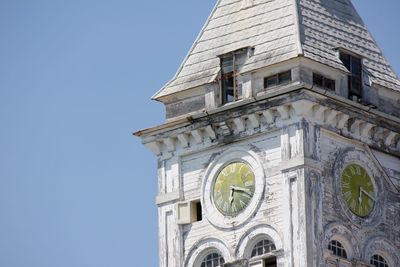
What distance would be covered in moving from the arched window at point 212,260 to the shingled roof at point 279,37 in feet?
18.0

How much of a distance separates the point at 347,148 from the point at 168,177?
5.87m

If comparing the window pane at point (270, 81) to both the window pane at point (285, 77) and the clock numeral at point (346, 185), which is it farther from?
the clock numeral at point (346, 185)

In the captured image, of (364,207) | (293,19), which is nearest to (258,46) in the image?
(293,19)

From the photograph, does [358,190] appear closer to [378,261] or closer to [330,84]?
[378,261]

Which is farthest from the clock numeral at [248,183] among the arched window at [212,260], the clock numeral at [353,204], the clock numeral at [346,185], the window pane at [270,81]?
the clock numeral at [353,204]

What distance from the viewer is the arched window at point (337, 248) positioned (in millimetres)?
65750

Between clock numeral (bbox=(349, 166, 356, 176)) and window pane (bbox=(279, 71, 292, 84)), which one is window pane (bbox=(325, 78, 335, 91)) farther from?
clock numeral (bbox=(349, 166, 356, 176))

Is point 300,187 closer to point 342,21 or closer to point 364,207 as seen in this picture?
point 364,207

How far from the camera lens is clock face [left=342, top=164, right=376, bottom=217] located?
66.9 metres

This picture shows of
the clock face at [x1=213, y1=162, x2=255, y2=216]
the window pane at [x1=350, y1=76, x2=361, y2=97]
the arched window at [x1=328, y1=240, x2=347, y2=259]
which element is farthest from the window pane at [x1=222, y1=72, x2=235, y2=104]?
the arched window at [x1=328, y1=240, x2=347, y2=259]

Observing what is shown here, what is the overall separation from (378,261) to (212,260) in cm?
511

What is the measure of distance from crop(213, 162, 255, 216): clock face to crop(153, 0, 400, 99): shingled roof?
10.1ft

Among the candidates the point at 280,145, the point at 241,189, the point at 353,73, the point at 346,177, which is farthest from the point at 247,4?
the point at 346,177

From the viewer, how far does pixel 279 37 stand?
67.7 meters
